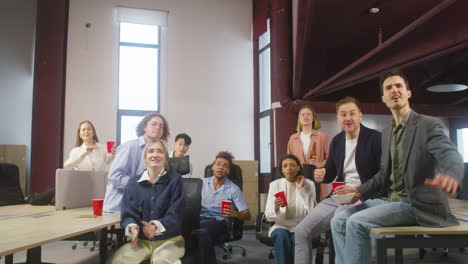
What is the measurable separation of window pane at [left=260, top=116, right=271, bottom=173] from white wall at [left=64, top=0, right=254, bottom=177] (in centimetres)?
21

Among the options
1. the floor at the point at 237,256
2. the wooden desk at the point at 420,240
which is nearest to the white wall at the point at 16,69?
the floor at the point at 237,256

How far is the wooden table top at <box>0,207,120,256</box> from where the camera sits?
4.91 feet

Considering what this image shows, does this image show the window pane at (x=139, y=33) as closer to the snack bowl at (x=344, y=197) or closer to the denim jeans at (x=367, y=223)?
the snack bowl at (x=344, y=197)

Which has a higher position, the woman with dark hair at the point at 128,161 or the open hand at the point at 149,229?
the woman with dark hair at the point at 128,161

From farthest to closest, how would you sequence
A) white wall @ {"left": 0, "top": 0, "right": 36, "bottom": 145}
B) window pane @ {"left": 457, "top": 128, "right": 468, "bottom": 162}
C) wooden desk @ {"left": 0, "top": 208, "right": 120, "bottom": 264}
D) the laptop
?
white wall @ {"left": 0, "top": 0, "right": 36, "bottom": 145}, window pane @ {"left": 457, "top": 128, "right": 468, "bottom": 162}, the laptop, wooden desk @ {"left": 0, "top": 208, "right": 120, "bottom": 264}

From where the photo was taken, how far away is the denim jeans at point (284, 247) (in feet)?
9.79

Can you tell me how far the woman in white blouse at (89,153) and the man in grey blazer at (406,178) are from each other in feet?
8.91

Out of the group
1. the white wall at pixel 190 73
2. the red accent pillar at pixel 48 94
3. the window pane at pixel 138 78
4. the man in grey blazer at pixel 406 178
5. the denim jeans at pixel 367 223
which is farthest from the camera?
the window pane at pixel 138 78

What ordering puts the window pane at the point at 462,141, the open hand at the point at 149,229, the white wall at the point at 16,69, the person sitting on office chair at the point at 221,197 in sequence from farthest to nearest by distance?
the white wall at the point at 16,69 < the window pane at the point at 462,141 < the person sitting on office chair at the point at 221,197 < the open hand at the point at 149,229

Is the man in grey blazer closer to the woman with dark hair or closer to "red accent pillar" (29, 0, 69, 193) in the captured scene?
the woman with dark hair

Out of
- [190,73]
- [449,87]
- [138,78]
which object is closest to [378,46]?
[449,87]

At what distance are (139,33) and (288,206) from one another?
5.32 meters

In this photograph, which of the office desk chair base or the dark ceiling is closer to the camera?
the dark ceiling

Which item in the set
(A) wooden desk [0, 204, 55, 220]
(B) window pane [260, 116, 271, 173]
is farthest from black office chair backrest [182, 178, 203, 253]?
(B) window pane [260, 116, 271, 173]
